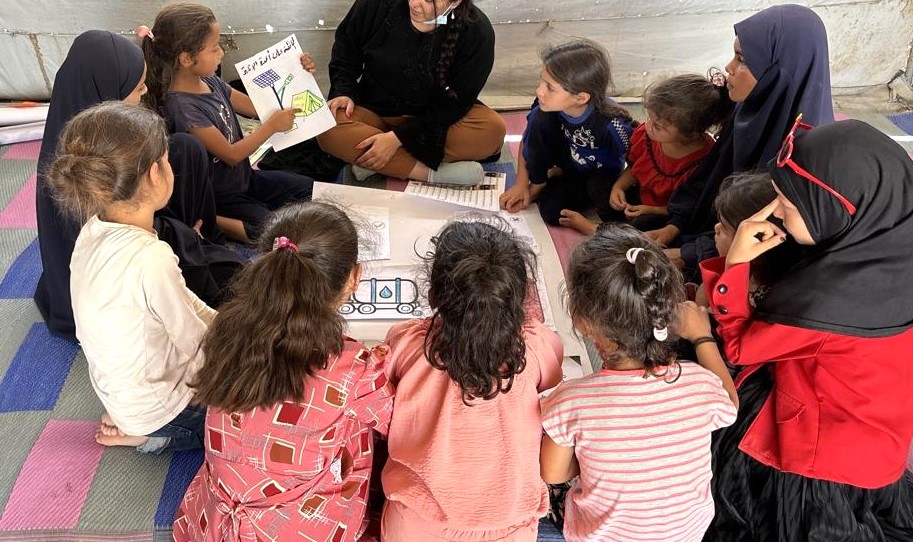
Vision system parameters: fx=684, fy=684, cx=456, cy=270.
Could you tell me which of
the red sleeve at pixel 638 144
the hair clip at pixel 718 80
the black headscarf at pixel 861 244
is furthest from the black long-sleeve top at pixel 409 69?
the black headscarf at pixel 861 244

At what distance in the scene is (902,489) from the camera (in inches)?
48.4

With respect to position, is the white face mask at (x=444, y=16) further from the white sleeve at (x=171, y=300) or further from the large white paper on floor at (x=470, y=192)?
the white sleeve at (x=171, y=300)

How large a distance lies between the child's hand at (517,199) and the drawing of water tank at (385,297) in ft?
1.58

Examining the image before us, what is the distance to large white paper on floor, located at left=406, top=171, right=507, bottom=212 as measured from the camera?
196 cm

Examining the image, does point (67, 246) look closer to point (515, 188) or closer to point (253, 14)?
point (515, 188)

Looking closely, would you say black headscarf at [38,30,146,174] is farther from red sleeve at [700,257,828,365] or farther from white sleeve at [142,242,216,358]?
red sleeve at [700,257,828,365]

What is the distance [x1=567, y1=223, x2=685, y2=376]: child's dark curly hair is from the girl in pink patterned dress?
0.34 meters

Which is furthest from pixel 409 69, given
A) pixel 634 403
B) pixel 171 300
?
pixel 634 403

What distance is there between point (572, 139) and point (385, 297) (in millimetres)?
729

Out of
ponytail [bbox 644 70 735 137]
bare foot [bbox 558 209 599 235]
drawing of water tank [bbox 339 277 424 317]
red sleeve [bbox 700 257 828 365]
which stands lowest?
bare foot [bbox 558 209 599 235]

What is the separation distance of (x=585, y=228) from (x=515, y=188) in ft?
0.80

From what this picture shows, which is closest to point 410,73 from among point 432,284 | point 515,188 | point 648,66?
point 515,188

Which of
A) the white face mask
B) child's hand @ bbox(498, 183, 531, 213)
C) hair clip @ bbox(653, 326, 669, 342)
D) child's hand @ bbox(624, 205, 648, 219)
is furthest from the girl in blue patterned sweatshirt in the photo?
hair clip @ bbox(653, 326, 669, 342)

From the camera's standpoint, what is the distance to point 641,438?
0.99m
